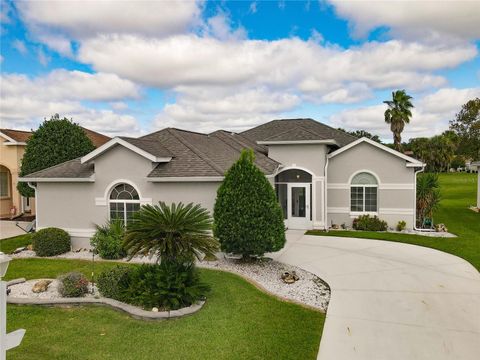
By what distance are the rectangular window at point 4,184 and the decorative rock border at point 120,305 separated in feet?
67.6

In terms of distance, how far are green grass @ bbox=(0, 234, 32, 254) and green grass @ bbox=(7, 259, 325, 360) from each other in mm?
8681

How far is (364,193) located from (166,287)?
14.5m

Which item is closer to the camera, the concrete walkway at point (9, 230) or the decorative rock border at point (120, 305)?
the decorative rock border at point (120, 305)

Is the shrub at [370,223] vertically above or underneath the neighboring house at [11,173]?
underneath

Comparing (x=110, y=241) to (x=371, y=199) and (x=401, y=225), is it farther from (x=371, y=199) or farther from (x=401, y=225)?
(x=401, y=225)

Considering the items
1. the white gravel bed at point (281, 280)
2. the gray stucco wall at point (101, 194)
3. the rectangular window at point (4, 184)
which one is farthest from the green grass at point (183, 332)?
the rectangular window at point (4, 184)

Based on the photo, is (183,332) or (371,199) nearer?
(183,332)

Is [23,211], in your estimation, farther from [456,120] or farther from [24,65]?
[456,120]

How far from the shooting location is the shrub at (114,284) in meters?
9.22

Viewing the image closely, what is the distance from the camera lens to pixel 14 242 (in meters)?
17.9

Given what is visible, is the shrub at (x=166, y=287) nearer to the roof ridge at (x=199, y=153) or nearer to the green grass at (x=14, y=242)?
the roof ridge at (x=199, y=153)

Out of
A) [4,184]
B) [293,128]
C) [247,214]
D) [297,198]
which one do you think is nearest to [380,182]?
[297,198]

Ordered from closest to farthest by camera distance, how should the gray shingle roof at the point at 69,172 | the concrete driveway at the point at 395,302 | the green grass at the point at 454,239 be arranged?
the concrete driveway at the point at 395,302
the green grass at the point at 454,239
the gray shingle roof at the point at 69,172

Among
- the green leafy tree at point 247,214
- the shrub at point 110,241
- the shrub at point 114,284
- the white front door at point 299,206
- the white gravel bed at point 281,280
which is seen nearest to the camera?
the shrub at point 114,284
